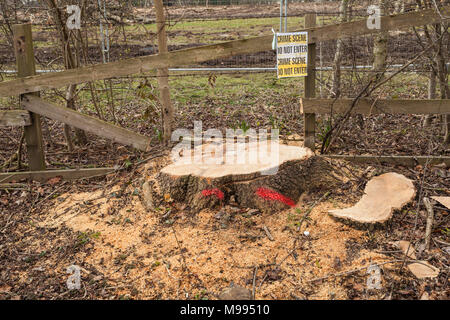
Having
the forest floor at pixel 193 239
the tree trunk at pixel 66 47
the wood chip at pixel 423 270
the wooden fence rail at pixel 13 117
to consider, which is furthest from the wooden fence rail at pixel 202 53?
the wood chip at pixel 423 270

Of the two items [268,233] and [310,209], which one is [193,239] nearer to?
[268,233]

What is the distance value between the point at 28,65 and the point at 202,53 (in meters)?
2.01

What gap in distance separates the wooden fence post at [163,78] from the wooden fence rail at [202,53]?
1.26 ft

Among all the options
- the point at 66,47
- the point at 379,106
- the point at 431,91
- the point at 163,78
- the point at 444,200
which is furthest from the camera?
the point at 431,91

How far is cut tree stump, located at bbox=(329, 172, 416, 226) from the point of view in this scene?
3.73 metres

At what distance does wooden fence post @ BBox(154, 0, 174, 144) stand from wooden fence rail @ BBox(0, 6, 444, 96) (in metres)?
0.39

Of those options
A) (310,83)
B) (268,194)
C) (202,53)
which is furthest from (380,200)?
(202,53)

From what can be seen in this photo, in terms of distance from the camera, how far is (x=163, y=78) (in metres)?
4.98

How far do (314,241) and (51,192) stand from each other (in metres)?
3.09

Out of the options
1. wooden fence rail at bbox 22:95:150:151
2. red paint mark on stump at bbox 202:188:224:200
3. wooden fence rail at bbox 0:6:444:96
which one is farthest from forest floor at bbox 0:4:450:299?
wooden fence rail at bbox 0:6:444:96
